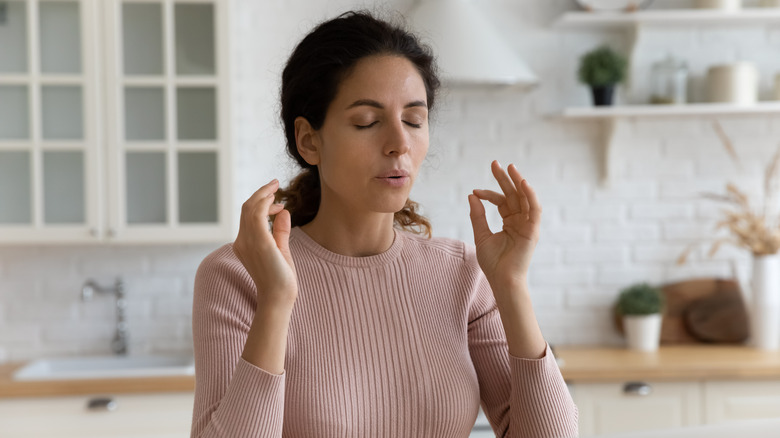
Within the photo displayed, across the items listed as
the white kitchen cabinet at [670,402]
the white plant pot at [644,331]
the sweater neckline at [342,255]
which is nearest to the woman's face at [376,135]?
the sweater neckline at [342,255]

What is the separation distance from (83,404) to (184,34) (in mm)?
1314

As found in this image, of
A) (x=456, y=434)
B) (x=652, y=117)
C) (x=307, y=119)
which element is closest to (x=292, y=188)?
(x=307, y=119)

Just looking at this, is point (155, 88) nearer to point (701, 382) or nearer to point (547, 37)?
point (547, 37)

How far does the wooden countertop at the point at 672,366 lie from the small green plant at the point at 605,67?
1.03 meters

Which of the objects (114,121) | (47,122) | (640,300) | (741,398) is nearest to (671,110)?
(640,300)

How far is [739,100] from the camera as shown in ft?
9.73

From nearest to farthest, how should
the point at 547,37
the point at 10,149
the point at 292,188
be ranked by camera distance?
the point at 292,188
the point at 10,149
the point at 547,37

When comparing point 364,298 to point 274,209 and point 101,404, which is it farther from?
point 101,404

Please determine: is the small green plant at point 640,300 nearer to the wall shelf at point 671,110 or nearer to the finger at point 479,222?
the wall shelf at point 671,110

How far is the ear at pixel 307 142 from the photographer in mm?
1367

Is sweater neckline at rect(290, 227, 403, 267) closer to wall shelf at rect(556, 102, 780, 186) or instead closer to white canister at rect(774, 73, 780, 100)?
wall shelf at rect(556, 102, 780, 186)

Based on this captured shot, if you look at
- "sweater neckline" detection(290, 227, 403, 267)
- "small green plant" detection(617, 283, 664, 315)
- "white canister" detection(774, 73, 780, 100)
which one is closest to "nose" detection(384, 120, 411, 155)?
"sweater neckline" detection(290, 227, 403, 267)

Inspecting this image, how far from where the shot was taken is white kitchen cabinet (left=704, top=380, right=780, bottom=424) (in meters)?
2.67

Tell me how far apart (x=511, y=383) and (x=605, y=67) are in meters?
1.95
